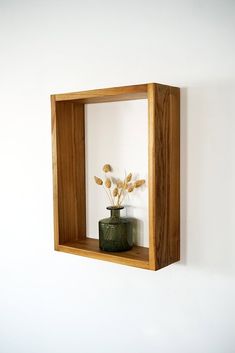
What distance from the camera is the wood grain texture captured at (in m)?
1.19

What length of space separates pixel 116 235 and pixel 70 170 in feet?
0.96

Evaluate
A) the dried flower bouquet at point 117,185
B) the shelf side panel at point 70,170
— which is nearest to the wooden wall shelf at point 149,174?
the shelf side panel at point 70,170

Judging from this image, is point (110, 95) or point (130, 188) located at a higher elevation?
point (110, 95)

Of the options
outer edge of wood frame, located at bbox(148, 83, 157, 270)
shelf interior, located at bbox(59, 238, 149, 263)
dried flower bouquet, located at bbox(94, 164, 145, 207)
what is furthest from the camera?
dried flower bouquet, located at bbox(94, 164, 145, 207)

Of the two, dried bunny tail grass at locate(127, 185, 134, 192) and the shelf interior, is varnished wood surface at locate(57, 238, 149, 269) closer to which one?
the shelf interior

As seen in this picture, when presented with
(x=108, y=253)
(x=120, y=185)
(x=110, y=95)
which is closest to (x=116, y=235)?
(x=108, y=253)

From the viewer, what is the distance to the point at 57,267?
1.68 meters

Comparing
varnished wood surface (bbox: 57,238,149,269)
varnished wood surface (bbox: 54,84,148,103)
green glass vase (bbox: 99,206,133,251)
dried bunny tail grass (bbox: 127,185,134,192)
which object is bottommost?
varnished wood surface (bbox: 57,238,149,269)

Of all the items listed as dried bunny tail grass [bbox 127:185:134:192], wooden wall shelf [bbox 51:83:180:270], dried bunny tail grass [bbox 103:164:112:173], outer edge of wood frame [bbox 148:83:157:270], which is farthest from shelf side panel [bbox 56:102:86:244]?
outer edge of wood frame [bbox 148:83:157:270]

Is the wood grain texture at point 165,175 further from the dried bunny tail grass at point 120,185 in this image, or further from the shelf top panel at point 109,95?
the dried bunny tail grass at point 120,185

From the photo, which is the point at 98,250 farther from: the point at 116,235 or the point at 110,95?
the point at 110,95

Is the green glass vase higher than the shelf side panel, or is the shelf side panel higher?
the shelf side panel

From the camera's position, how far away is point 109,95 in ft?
4.13
